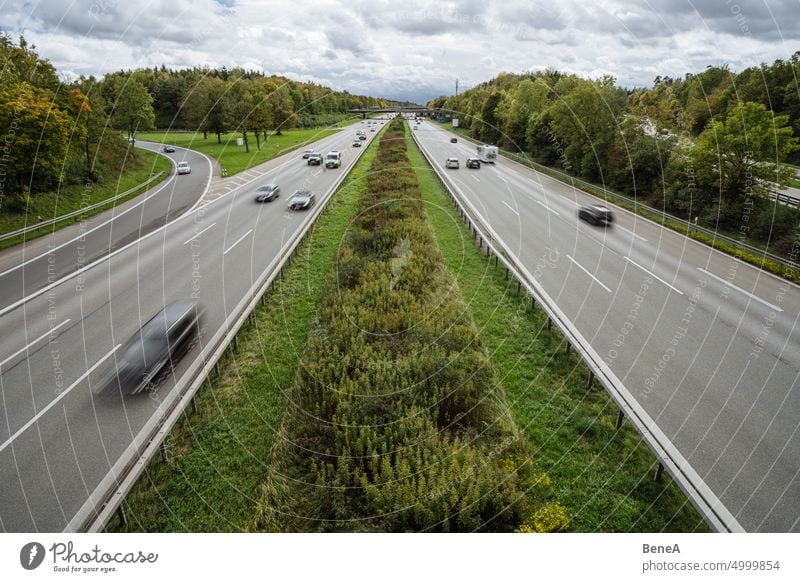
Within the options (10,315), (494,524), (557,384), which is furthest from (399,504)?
(10,315)

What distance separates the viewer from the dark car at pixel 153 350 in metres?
13.6

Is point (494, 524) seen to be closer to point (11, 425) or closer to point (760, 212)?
point (11, 425)

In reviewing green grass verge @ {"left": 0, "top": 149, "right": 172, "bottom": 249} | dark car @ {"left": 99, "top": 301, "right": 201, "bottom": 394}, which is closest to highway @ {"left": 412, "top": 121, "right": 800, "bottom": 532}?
dark car @ {"left": 99, "top": 301, "right": 201, "bottom": 394}

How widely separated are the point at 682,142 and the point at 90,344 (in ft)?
149

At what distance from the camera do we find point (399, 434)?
9.55m

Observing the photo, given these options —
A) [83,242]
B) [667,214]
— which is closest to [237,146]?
[83,242]

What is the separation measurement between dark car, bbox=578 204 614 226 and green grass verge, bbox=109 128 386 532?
23.3m

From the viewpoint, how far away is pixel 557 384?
46.0 feet

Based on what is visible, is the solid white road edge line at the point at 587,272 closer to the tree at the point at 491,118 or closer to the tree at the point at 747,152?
the tree at the point at 747,152

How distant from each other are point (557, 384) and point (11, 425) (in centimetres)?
1602

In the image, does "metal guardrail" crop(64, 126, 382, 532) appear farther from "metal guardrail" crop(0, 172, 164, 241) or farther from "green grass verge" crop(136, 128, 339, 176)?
"green grass verge" crop(136, 128, 339, 176)

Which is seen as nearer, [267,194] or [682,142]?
[682,142]

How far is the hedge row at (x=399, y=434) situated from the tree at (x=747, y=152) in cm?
2580

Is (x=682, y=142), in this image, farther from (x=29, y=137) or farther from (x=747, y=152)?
(x=29, y=137)
